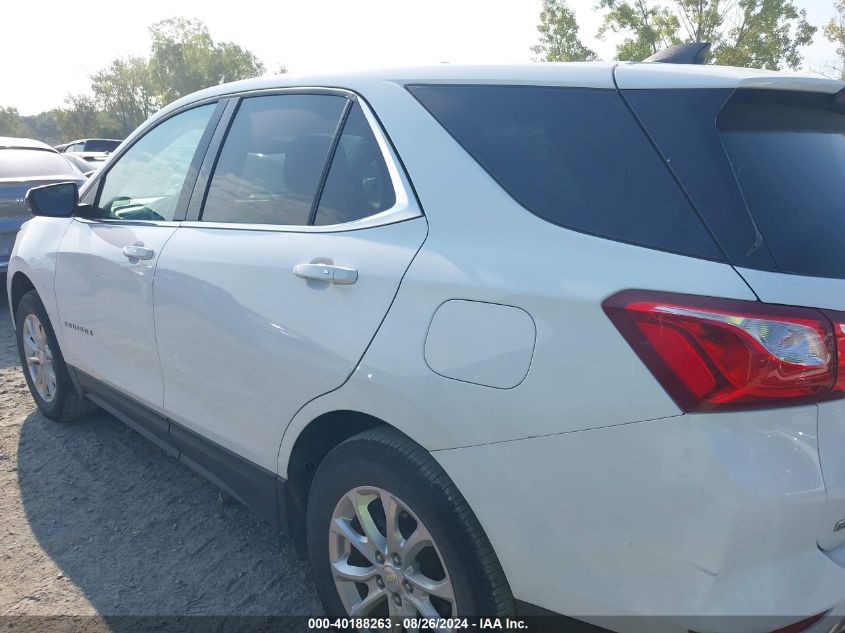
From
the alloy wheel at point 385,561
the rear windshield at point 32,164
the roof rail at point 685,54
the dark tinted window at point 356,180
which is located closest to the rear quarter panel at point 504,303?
the dark tinted window at point 356,180

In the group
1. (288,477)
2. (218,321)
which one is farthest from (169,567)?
(218,321)

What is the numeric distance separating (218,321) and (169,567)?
1125 mm

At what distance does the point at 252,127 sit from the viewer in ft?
9.35

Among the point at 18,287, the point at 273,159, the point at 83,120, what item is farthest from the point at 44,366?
the point at 83,120

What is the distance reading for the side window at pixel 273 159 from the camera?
249 centimetres

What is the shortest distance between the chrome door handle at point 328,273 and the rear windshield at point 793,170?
1.03m

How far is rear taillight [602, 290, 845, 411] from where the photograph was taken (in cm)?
147

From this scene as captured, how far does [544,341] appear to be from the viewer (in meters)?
1.63

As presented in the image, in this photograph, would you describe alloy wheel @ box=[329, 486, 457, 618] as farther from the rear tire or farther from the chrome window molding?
the rear tire

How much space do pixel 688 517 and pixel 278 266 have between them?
1.43m

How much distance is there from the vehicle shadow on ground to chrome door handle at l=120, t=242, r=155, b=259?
3.92ft

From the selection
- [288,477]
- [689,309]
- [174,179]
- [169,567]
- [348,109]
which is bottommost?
[169,567]

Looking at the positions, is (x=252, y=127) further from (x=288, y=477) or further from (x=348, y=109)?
(x=288, y=477)

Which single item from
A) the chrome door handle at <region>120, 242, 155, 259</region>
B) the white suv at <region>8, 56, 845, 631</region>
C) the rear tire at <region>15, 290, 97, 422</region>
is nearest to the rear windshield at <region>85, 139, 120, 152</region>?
the rear tire at <region>15, 290, 97, 422</region>
